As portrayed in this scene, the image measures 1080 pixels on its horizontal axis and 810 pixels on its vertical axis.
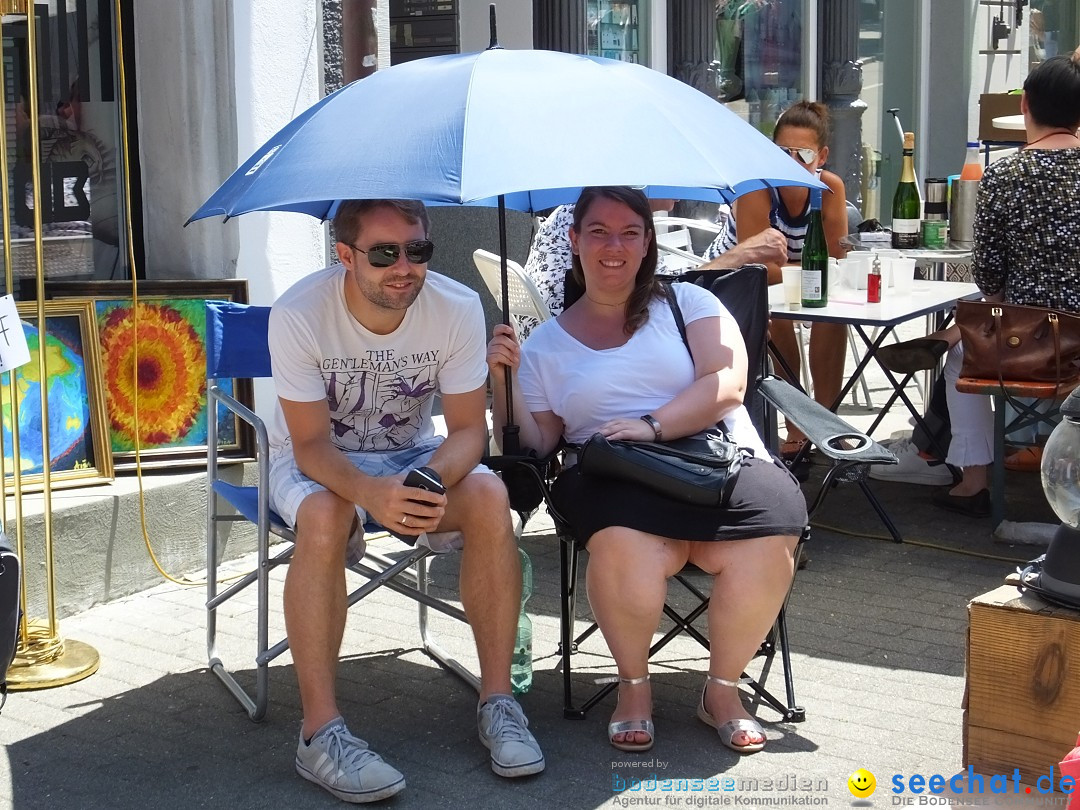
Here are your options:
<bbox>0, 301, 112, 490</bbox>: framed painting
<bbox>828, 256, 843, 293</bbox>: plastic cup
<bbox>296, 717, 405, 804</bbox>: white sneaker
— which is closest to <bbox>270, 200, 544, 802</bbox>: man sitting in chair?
<bbox>296, 717, 405, 804</bbox>: white sneaker

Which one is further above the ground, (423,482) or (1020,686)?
(423,482)

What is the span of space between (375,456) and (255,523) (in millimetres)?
514

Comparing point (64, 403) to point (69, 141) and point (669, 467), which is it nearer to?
point (69, 141)

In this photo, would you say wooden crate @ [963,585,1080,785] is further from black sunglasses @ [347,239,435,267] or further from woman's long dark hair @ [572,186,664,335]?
black sunglasses @ [347,239,435,267]

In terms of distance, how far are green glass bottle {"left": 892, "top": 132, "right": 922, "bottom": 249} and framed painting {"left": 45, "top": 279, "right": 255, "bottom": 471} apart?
10.1ft

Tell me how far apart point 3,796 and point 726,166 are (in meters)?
2.15

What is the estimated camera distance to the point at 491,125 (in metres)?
2.96

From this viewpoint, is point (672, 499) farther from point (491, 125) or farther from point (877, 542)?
point (877, 542)

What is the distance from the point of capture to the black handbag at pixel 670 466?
329 centimetres

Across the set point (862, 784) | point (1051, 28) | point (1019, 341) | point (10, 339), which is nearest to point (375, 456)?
point (10, 339)

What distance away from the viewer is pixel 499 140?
115 inches

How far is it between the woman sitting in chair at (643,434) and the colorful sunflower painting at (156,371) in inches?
60.8

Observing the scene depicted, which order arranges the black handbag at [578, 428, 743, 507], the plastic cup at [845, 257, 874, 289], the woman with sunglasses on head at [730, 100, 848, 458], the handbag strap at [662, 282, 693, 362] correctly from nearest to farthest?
the black handbag at [578, 428, 743, 507] < the handbag strap at [662, 282, 693, 362] < the plastic cup at [845, 257, 874, 289] < the woman with sunglasses on head at [730, 100, 848, 458]

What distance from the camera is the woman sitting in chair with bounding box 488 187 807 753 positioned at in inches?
131
